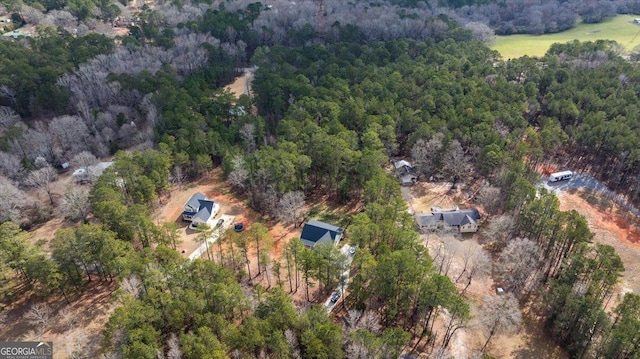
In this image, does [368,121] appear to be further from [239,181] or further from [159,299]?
[159,299]

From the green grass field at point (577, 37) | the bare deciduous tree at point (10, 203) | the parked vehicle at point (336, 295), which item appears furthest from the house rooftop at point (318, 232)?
the green grass field at point (577, 37)

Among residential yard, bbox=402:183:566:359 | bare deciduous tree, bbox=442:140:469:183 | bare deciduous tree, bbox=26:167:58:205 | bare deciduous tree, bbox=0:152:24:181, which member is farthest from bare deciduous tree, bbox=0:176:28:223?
bare deciduous tree, bbox=442:140:469:183

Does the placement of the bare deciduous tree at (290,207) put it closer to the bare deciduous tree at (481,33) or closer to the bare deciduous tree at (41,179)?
the bare deciduous tree at (41,179)

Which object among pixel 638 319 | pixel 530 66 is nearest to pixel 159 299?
pixel 638 319

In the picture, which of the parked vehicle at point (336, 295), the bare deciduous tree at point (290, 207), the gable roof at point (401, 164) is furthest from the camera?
the gable roof at point (401, 164)

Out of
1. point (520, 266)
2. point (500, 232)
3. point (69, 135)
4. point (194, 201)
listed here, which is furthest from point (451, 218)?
point (69, 135)

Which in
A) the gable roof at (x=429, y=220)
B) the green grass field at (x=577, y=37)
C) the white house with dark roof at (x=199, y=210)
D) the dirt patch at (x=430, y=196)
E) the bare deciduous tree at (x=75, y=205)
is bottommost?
the dirt patch at (x=430, y=196)

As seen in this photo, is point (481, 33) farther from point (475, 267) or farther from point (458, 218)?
point (475, 267)
